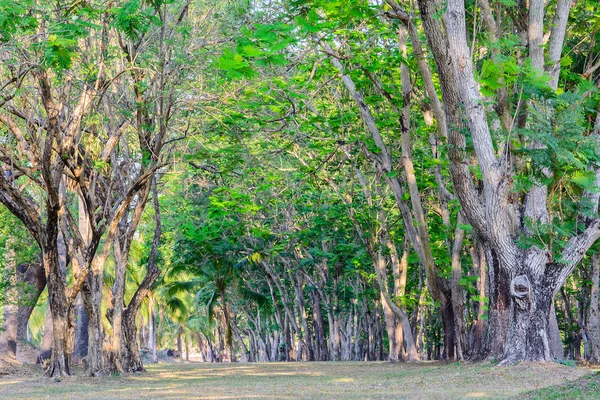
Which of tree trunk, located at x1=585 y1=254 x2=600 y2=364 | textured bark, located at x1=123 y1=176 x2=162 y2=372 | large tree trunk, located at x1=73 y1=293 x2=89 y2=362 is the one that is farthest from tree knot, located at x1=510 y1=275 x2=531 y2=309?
large tree trunk, located at x1=73 y1=293 x2=89 y2=362

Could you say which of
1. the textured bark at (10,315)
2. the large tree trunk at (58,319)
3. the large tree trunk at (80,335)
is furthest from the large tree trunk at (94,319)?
the textured bark at (10,315)

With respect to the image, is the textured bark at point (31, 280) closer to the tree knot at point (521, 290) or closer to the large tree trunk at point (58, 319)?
the large tree trunk at point (58, 319)

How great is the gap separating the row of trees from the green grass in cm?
456

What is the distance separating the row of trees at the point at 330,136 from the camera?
38.4ft

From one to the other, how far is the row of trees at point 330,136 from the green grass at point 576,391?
4563mm

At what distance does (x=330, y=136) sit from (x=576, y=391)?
13674mm

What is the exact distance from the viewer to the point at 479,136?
12.4 meters

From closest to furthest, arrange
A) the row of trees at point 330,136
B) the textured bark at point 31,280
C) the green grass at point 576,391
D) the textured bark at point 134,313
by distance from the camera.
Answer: the green grass at point 576,391, the row of trees at point 330,136, the textured bark at point 134,313, the textured bark at point 31,280

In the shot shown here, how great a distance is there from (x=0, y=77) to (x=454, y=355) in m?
12.8

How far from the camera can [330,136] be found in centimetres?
2020

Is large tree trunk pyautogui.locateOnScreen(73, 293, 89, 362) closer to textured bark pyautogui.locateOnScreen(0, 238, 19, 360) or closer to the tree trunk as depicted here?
textured bark pyautogui.locateOnScreen(0, 238, 19, 360)

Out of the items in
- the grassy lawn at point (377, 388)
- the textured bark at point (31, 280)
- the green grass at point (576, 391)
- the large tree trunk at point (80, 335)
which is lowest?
the grassy lawn at point (377, 388)

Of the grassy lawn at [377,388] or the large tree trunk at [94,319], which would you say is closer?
the grassy lawn at [377,388]

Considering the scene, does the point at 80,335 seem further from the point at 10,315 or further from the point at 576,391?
the point at 576,391
